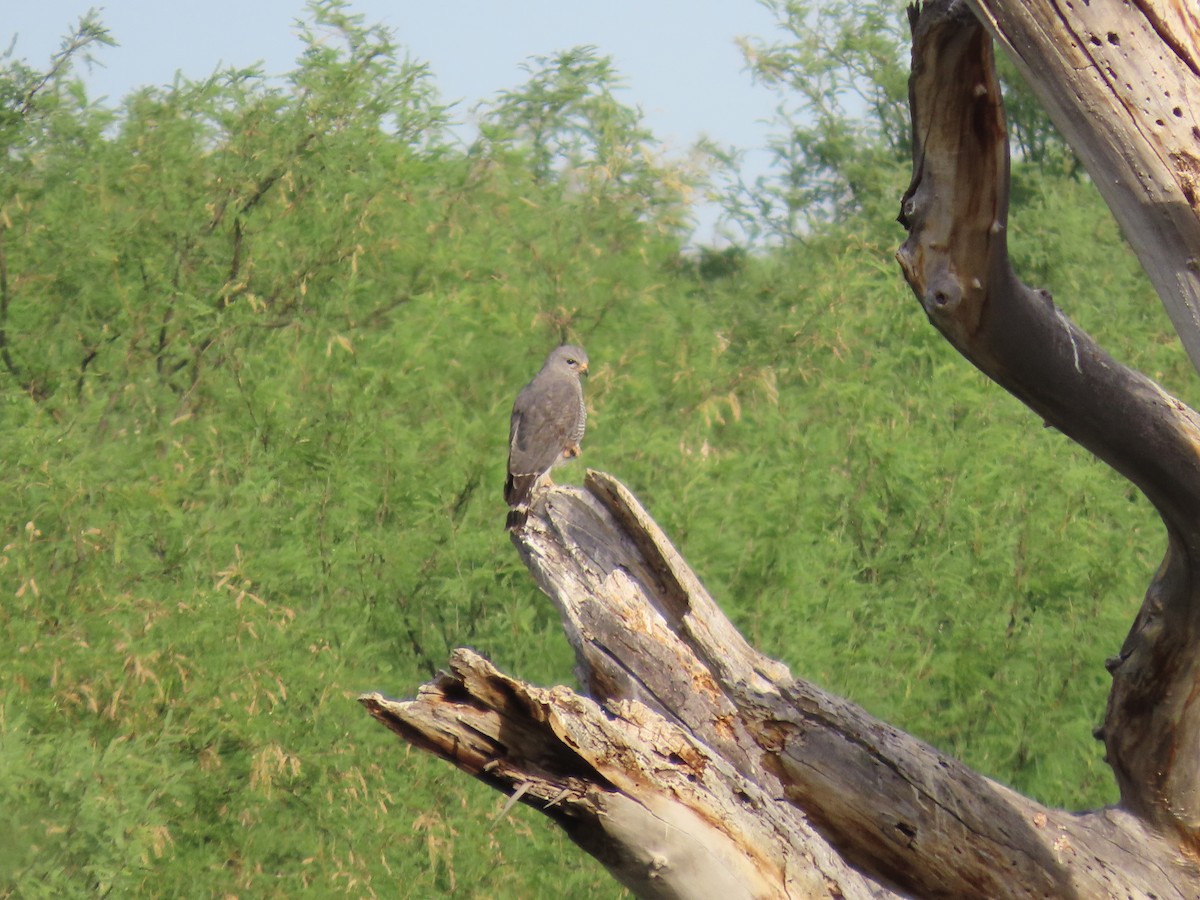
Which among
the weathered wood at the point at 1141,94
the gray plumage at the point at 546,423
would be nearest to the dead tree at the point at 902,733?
→ the weathered wood at the point at 1141,94

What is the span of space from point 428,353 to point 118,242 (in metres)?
2.53

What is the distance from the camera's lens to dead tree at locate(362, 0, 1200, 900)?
3090mm

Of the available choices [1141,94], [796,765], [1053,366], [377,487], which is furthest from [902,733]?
[377,487]

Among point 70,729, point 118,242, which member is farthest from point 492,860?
point 118,242

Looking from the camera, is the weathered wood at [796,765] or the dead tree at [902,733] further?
the weathered wood at [796,765]

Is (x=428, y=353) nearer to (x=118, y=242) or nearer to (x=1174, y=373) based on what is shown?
(x=118, y=242)

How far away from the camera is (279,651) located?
8.84 m

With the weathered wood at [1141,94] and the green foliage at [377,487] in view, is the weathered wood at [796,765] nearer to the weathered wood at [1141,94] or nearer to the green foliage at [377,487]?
the weathered wood at [1141,94]

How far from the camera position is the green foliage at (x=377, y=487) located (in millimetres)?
8594

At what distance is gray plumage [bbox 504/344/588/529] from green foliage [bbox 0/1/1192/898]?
169cm

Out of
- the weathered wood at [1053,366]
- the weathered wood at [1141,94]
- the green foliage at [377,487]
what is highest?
the weathered wood at [1141,94]

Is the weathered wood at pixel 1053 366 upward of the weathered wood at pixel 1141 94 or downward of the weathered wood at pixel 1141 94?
downward

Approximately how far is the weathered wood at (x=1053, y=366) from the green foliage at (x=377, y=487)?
514 cm

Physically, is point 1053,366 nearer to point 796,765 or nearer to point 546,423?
point 796,765
